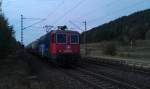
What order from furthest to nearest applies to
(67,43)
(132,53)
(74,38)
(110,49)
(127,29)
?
(127,29) → (132,53) → (110,49) → (74,38) → (67,43)

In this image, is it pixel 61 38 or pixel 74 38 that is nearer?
pixel 61 38

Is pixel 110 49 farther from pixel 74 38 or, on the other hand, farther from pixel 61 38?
pixel 61 38

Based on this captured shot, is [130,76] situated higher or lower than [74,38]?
lower

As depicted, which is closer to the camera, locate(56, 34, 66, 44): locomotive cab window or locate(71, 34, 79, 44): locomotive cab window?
locate(56, 34, 66, 44): locomotive cab window

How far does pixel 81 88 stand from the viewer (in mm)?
14781

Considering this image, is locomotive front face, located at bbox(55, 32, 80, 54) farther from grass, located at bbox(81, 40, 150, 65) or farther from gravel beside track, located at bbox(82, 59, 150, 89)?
grass, located at bbox(81, 40, 150, 65)

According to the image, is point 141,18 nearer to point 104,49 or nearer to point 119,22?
point 119,22

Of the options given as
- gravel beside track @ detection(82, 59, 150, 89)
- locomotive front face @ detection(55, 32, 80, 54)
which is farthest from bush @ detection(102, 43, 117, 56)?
gravel beside track @ detection(82, 59, 150, 89)

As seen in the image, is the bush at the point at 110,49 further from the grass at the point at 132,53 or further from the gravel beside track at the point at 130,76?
the gravel beside track at the point at 130,76

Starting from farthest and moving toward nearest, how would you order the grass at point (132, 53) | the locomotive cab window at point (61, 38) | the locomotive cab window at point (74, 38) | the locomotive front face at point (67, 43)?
the grass at point (132, 53) → the locomotive cab window at point (74, 38) → the locomotive cab window at point (61, 38) → the locomotive front face at point (67, 43)

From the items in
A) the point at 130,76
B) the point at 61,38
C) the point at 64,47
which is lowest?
the point at 130,76

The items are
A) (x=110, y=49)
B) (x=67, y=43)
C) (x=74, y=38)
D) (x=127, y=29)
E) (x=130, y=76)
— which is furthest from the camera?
(x=127, y=29)

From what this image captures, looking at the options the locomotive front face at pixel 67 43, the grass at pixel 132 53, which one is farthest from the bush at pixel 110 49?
the locomotive front face at pixel 67 43

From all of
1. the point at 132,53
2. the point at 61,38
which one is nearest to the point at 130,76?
the point at 61,38
